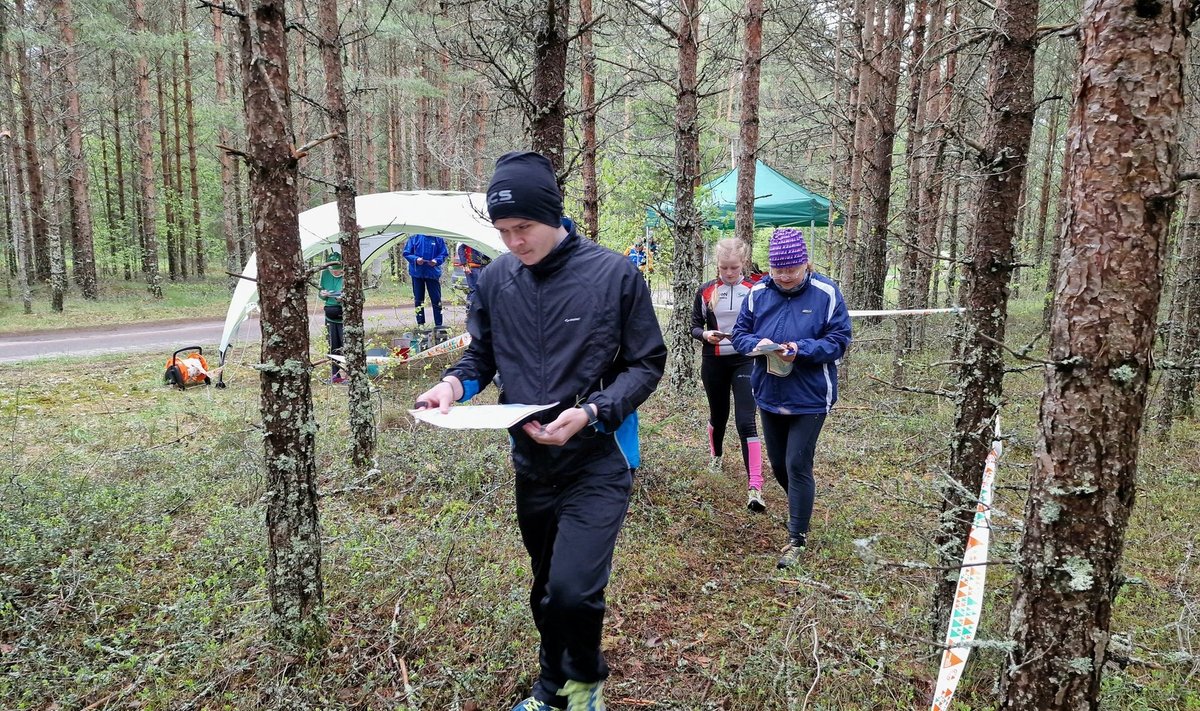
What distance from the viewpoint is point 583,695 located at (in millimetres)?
2469

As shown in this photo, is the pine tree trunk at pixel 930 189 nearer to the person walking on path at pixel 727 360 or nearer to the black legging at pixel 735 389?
the person walking on path at pixel 727 360

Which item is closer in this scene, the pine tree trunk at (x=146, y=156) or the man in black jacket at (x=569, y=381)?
the man in black jacket at (x=569, y=381)

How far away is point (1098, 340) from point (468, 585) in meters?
2.94

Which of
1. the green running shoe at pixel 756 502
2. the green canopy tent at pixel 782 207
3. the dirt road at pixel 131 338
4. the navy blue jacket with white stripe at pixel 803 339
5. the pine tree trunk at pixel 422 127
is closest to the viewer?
the navy blue jacket with white stripe at pixel 803 339

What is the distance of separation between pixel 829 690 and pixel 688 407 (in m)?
4.91

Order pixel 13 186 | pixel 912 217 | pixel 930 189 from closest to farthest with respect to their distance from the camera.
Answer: pixel 930 189
pixel 912 217
pixel 13 186

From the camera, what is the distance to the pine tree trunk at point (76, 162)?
14078 millimetres

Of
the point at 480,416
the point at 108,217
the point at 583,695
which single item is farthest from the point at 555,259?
the point at 108,217

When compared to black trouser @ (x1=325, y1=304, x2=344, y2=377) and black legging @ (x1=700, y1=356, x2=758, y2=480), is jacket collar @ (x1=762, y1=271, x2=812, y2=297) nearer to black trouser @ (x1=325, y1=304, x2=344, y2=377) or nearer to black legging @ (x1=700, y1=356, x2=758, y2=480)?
black legging @ (x1=700, y1=356, x2=758, y2=480)

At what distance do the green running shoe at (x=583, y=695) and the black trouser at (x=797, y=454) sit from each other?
1983mm

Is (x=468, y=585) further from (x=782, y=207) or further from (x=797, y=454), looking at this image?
(x=782, y=207)

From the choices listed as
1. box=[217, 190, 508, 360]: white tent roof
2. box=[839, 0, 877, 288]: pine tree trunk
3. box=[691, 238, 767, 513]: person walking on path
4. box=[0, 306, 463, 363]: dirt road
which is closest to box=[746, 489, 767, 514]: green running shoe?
box=[691, 238, 767, 513]: person walking on path

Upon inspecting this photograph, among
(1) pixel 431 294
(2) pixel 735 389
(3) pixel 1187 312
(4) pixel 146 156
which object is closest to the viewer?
(2) pixel 735 389

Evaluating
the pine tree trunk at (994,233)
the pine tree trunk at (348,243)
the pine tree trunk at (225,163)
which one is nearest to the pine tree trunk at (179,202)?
the pine tree trunk at (225,163)
